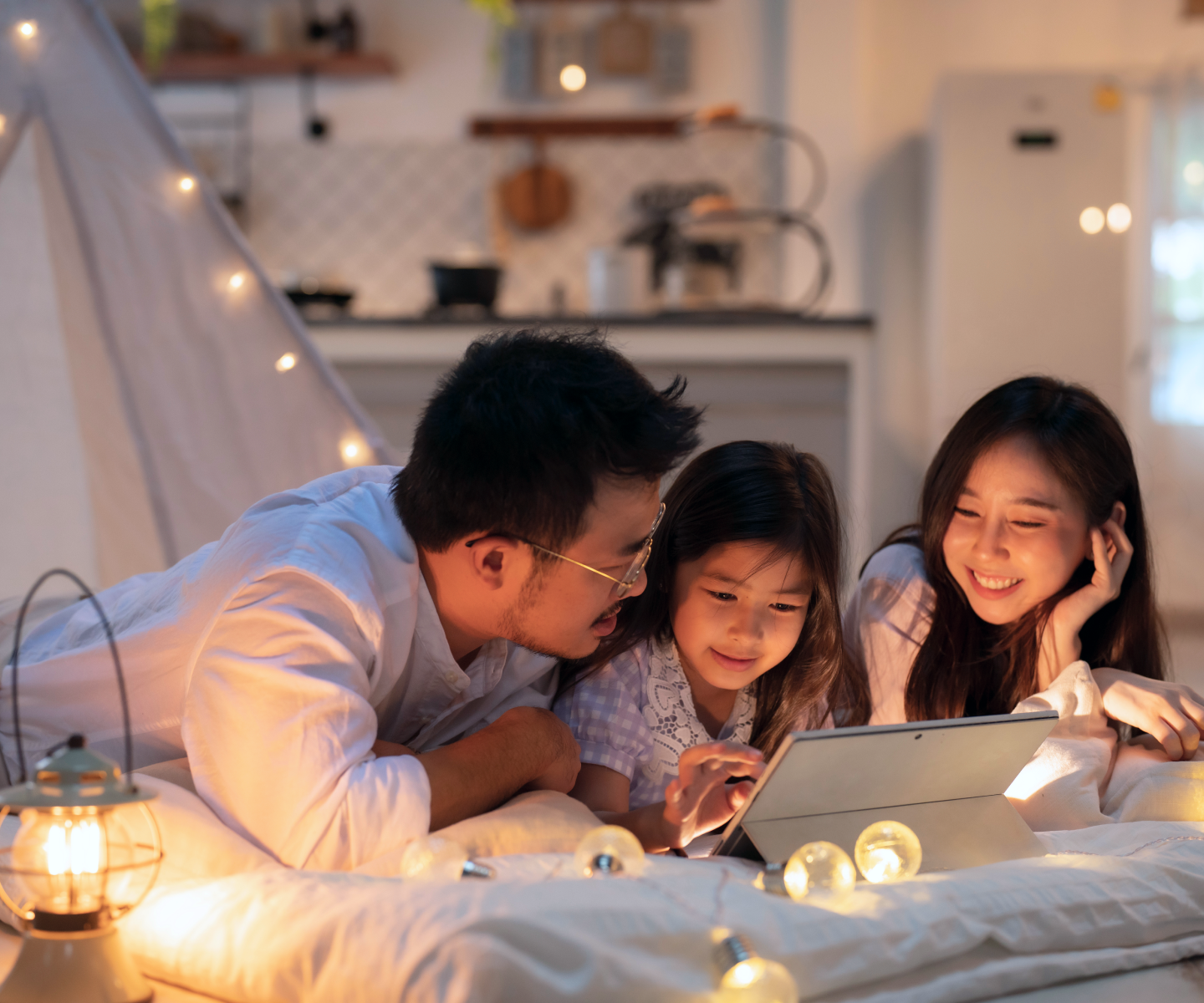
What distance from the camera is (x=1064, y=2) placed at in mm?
4551

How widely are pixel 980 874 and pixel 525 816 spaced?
0.43m

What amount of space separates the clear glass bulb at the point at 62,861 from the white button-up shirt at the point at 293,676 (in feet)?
0.57

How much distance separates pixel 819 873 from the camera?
97 centimetres

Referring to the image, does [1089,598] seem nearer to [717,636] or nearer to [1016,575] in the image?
[1016,575]

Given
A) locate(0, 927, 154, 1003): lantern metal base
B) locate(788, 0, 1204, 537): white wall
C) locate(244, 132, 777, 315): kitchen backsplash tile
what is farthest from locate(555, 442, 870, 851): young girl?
locate(244, 132, 777, 315): kitchen backsplash tile

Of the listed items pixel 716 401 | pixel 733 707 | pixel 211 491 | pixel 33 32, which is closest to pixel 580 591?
pixel 733 707

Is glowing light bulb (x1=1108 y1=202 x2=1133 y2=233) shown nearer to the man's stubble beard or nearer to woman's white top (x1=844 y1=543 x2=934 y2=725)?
woman's white top (x1=844 y1=543 x2=934 y2=725)

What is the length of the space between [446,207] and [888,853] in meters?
4.23

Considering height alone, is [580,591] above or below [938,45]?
below

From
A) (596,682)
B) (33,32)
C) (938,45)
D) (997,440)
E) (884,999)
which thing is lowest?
(884,999)

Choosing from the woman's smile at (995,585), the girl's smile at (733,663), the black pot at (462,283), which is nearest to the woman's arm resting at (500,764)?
the girl's smile at (733,663)

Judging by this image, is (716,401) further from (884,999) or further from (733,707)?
(884,999)

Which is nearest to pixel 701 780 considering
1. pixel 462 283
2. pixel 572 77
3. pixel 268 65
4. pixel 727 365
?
pixel 727 365

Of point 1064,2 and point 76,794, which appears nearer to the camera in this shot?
point 76,794
